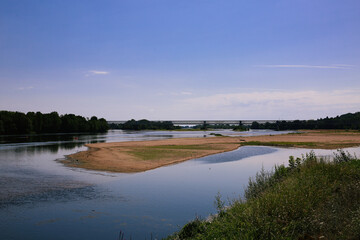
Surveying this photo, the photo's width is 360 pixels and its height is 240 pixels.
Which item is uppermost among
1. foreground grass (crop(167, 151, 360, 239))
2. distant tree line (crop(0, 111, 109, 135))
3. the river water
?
distant tree line (crop(0, 111, 109, 135))

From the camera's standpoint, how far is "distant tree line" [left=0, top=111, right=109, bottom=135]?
103m

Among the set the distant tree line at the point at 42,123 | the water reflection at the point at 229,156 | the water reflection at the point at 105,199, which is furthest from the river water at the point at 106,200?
the distant tree line at the point at 42,123

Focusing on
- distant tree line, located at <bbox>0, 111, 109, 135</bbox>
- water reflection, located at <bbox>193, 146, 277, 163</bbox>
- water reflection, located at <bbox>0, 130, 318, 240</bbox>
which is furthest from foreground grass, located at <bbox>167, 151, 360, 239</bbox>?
distant tree line, located at <bbox>0, 111, 109, 135</bbox>

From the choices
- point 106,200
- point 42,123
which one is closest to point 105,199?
point 106,200

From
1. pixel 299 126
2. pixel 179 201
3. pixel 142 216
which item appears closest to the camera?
pixel 142 216

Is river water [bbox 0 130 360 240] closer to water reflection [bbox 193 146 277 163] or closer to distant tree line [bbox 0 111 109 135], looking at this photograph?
water reflection [bbox 193 146 277 163]

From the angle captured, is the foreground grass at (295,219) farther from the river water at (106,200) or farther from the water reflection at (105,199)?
the water reflection at (105,199)

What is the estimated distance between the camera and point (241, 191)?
58.8 ft

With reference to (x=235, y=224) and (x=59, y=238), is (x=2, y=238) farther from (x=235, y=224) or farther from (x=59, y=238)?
(x=235, y=224)

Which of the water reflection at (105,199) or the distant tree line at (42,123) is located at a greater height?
the distant tree line at (42,123)

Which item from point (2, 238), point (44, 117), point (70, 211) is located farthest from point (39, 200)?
point (44, 117)

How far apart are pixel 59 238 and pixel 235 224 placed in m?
6.98

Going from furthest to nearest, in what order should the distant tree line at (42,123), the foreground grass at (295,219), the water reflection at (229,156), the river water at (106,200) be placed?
the distant tree line at (42,123)
the water reflection at (229,156)
the river water at (106,200)
the foreground grass at (295,219)

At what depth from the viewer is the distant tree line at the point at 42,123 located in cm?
10281
